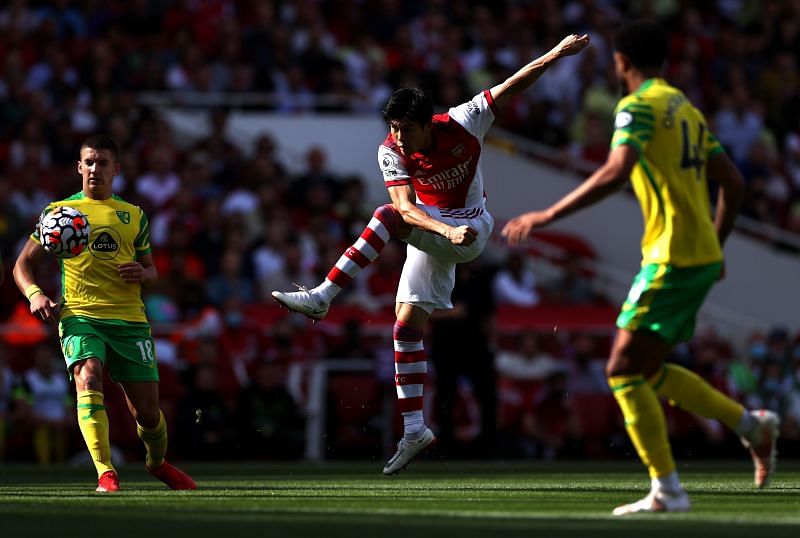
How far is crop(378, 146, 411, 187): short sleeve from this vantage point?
966cm

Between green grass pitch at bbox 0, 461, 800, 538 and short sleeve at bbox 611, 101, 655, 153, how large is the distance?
1.74 meters

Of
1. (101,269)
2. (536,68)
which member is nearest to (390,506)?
(101,269)

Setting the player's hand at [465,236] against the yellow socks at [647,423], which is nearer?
the yellow socks at [647,423]

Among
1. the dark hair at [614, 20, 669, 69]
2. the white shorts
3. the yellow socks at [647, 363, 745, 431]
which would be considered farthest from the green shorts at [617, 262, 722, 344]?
the white shorts

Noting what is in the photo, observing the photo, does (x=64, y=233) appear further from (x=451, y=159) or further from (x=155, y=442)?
(x=451, y=159)

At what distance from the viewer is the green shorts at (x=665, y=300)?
716 cm

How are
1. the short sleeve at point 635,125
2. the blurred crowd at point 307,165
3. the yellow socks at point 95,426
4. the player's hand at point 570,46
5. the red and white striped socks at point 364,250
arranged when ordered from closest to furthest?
1. the short sleeve at point 635,125
2. the yellow socks at point 95,426
3. the red and white striped socks at point 364,250
4. the player's hand at point 570,46
5. the blurred crowd at point 307,165

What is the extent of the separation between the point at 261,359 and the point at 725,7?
12.8 metres

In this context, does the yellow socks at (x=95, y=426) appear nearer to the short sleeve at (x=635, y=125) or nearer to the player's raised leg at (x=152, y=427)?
the player's raised leg at (x=152, y=427)

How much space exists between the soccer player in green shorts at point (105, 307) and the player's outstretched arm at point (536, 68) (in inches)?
99.9

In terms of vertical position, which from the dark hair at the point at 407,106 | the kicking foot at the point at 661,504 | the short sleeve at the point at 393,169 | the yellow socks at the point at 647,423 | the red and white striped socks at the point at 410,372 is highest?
the dark hair at the point at 407,106

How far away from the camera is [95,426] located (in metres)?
9.19

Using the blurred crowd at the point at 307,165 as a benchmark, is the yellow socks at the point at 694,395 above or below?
below

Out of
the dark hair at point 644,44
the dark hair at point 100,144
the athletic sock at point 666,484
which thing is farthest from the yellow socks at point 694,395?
the dark hair at point 100,144
